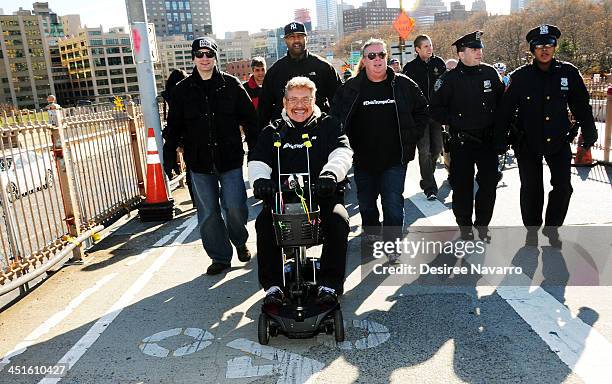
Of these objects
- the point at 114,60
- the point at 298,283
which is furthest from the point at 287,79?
the point at 114,60

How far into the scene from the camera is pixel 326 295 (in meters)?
3.85

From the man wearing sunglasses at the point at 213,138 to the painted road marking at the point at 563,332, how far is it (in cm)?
270

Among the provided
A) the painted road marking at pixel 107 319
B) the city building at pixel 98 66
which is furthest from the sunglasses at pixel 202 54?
the city building at pixel 98 66

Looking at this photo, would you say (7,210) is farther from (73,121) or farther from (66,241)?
(73,121)

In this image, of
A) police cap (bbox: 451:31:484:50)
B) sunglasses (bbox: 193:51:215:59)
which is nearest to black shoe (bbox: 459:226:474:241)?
police cap (bbox: 451:31:484:50)

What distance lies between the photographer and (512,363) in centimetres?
334

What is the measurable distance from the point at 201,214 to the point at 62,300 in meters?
1.53

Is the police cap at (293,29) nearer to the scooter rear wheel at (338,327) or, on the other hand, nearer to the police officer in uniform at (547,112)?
the police officer in uniform at (547,112)

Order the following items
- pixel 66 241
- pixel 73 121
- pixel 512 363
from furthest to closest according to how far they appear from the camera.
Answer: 1. pixel 73 121
2. pixel 66 241
3. pixel 512 363

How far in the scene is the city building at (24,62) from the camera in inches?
6107

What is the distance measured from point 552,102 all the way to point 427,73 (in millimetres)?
3217

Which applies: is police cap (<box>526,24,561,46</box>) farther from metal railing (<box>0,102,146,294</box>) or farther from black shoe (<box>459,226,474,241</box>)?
metal railing (<box>0,102,146,294</box>)

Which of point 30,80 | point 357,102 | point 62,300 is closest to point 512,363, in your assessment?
point 357,102

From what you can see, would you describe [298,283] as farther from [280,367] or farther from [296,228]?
[280,367]
